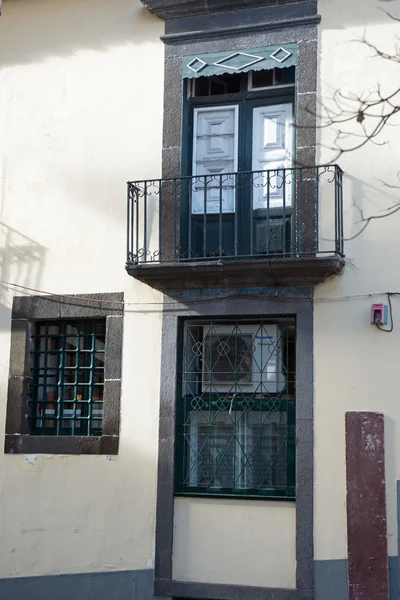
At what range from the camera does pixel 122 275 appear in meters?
9.59

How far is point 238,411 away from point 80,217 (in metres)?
2.71

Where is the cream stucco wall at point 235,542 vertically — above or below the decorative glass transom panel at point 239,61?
below

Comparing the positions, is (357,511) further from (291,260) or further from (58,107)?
(58,107)

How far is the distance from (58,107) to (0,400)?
3.29 m

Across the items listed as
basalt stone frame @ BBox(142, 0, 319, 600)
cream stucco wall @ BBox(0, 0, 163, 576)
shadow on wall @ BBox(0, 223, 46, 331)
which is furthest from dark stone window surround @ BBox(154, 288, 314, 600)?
shadow on wall @ BBox(0, 223, 46, 331)

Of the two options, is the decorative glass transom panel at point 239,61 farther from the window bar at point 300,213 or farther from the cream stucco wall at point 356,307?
the window bar at point 300,213

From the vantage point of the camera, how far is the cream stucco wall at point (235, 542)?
8.63m

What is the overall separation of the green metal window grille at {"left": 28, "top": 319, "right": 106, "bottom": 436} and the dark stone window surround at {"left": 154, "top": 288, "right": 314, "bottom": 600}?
0.87 m

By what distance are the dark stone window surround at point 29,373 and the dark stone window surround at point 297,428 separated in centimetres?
52

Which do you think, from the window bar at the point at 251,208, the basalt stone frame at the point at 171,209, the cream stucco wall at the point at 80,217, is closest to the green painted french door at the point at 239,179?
the window bar at the point at 251,208

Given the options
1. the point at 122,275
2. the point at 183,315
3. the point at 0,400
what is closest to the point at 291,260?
the point at 183,315

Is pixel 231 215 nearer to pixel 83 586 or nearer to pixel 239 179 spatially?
pixel 239 179

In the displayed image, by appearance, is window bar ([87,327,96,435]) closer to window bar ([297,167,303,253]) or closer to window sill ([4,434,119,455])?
window sill ([4,434,119,455])

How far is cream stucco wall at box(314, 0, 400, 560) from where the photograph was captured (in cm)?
851
